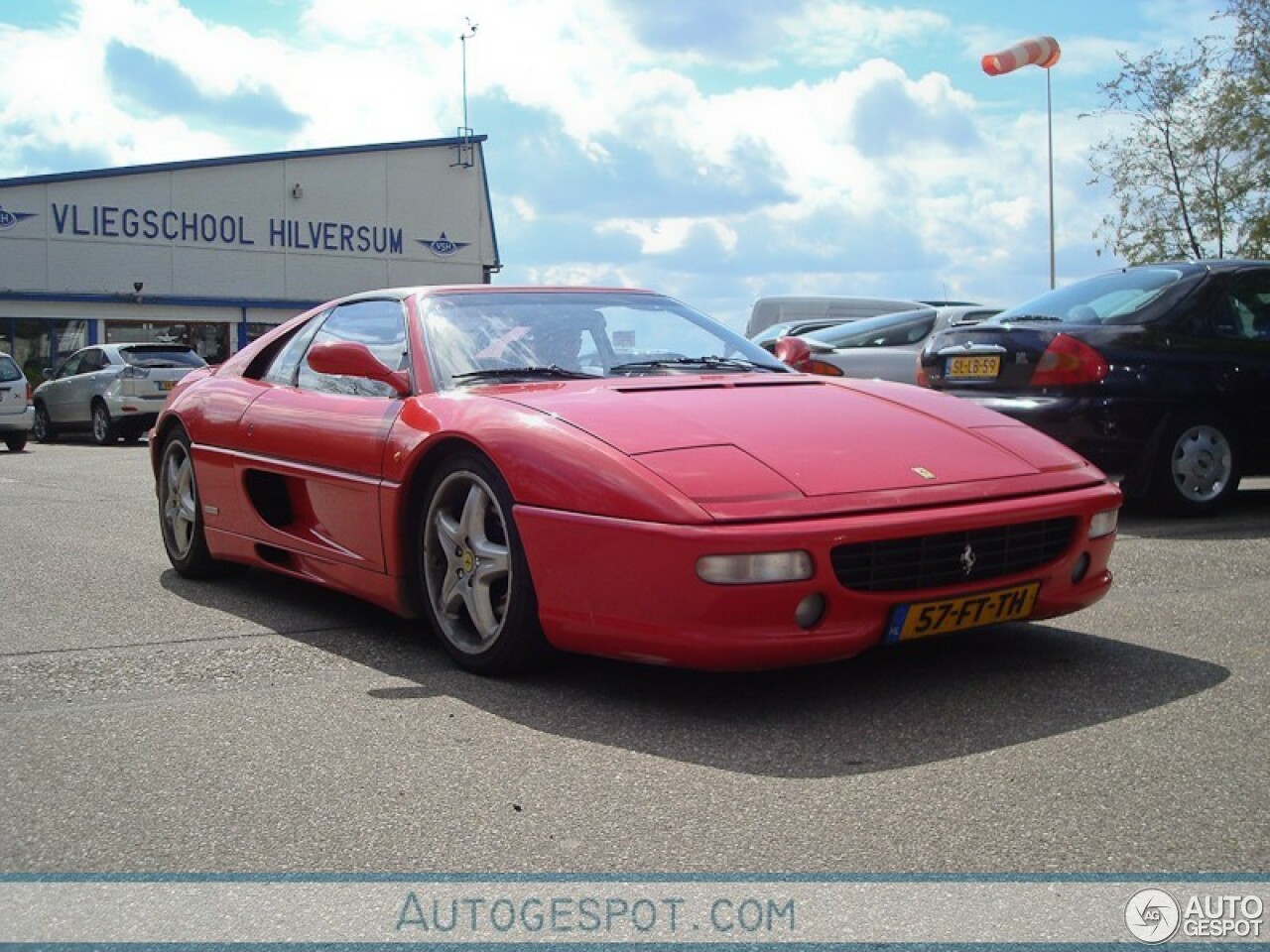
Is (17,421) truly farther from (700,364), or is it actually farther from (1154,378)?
(700,364)

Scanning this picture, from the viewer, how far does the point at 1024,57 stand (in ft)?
78.3

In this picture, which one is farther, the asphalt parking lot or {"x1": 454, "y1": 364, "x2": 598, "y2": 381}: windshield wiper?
{"x1": 454, "y1": 364, "x2": 598, "y2": 381}: windshield wiper

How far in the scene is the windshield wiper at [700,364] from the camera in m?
4.89

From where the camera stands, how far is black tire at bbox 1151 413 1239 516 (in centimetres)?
752

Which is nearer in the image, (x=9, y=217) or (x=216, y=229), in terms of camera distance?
(x=9, y=217)

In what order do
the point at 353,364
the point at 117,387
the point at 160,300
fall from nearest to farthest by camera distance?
the point at 353,364 < the point at 117,387 < the point at 160,300

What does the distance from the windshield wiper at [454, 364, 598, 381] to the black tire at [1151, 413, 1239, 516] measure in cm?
397

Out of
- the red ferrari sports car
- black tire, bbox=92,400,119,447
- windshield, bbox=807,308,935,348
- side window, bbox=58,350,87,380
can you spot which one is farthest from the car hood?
side window, bbox=58,350,87,380

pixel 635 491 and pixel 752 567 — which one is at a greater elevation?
pixel 635 491

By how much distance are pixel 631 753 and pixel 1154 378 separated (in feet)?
16.2

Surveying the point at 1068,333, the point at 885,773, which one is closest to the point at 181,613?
the point at 885,773

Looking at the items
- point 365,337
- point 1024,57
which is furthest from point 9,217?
point 365,337

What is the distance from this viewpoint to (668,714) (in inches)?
150

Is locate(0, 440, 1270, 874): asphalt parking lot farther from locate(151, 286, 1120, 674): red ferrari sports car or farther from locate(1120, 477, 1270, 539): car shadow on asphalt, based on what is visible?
locate(1120, 477, 1270, 539): car shadow on asphalt
